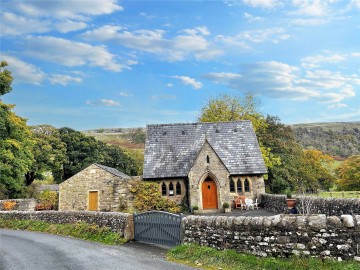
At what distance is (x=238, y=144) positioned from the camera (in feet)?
102

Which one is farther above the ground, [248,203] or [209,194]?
[209,194]

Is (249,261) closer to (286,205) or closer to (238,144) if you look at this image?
(286,205)

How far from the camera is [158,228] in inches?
548

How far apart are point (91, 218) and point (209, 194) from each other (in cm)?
1324

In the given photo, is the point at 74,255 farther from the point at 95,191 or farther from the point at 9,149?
the point at 9,149

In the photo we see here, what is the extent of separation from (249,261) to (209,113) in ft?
133

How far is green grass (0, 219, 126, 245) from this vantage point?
15.2 metres

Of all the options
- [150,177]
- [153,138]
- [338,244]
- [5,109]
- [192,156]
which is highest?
[5,109]

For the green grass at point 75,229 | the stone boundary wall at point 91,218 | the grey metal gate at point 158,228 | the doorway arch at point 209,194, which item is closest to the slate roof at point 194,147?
the doorway arch at point 209,194

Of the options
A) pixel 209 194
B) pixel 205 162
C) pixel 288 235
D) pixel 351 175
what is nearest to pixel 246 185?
pixel 209 194

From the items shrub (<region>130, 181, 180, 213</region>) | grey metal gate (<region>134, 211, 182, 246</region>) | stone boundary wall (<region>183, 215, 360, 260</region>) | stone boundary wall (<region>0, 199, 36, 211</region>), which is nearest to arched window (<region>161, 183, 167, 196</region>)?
shrub (<region>130, 181, 180, 213</region>)

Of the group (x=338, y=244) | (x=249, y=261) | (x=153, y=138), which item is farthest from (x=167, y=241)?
(x=153, y=138)

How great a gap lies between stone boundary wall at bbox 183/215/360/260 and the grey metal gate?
5.34 ft

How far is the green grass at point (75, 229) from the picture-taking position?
49.9 feet
